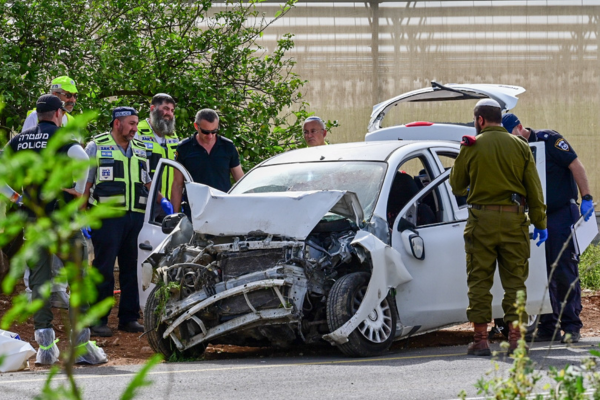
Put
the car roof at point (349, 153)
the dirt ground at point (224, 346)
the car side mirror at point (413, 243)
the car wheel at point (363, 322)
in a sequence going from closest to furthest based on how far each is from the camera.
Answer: the car wheel at point (363, 322), the car side mirror at point (413, 243), the dirt ground at point (224, 346), the car roof at point (349, 153)

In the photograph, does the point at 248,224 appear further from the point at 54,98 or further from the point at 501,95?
the point at 501,95

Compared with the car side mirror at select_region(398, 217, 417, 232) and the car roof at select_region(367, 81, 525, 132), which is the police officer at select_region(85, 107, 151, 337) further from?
the car side mirror at select_region(398, 217, 417, 232)

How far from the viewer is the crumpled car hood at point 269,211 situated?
257 inches

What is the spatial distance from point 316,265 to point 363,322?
1.68ft

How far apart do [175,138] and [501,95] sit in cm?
312

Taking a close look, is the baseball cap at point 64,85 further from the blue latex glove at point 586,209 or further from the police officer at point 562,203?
the blue latex glove at point 586,209

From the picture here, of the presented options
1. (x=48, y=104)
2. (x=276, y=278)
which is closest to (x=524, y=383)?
(x=276, y=278)

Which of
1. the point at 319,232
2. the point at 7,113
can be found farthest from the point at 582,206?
the point at 7,113

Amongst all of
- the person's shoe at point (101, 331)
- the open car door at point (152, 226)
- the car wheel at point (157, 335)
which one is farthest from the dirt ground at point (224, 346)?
the open car door at point (152, 226)

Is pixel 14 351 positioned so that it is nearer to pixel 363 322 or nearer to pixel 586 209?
pixel 363 322

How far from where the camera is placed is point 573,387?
319 cm

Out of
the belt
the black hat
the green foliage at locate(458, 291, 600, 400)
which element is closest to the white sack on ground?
the black hat

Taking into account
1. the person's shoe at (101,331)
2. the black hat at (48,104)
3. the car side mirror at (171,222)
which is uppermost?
the black hat at (48,104)

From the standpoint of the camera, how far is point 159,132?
355 inches
